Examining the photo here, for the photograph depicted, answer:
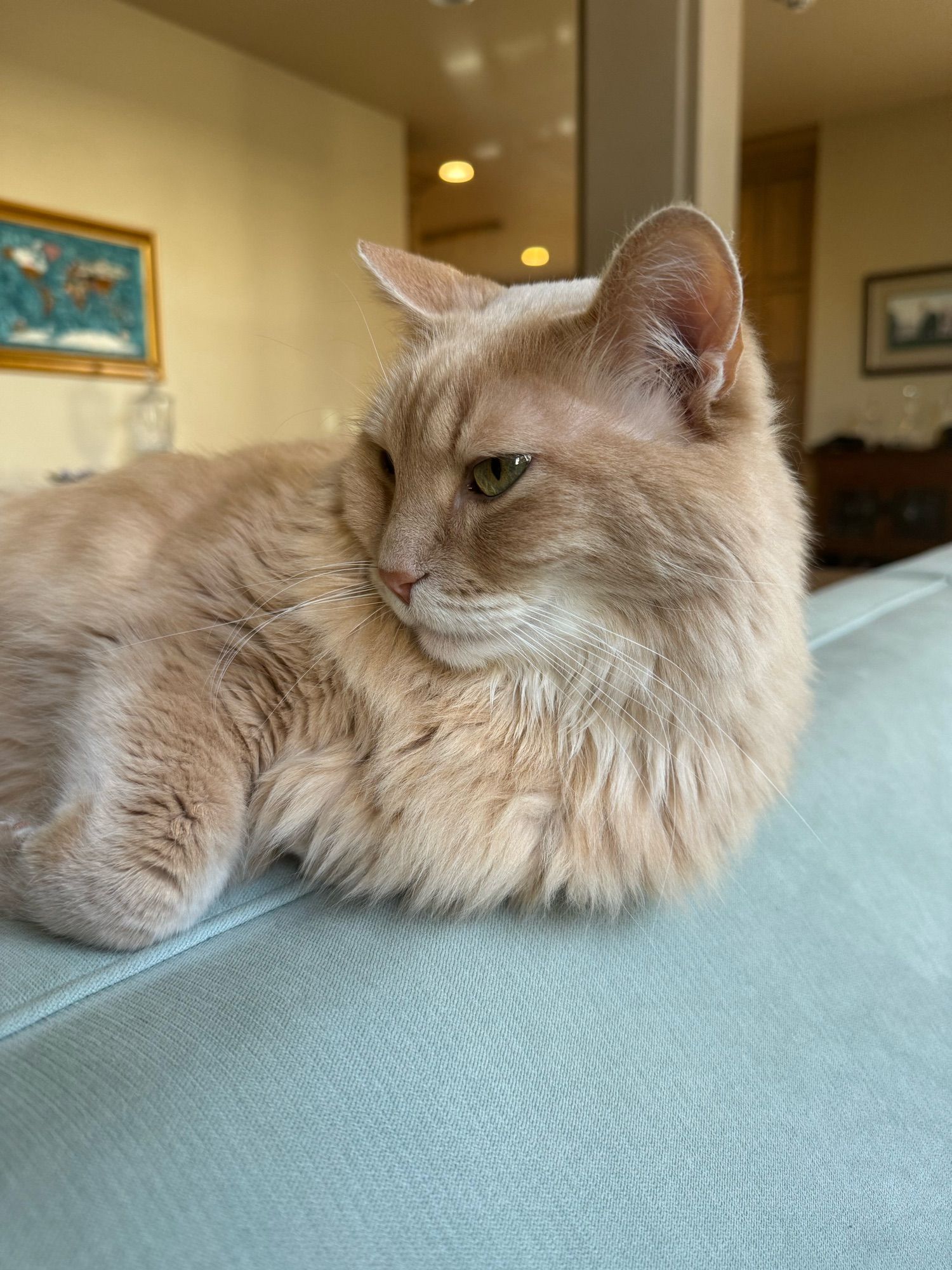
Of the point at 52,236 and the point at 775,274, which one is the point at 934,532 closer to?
the point at 775,274

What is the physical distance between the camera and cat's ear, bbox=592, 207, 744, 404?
2.11 ft

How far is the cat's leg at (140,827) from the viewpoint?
658 millimetres

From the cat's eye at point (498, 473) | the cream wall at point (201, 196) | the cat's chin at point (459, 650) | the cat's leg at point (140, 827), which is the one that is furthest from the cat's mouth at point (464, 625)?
the cream wall at point (201, 196)

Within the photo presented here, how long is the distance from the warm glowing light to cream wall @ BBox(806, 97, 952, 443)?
250 cm

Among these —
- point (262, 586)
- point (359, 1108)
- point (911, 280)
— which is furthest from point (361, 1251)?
point (911, 280)

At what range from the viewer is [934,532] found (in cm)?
560

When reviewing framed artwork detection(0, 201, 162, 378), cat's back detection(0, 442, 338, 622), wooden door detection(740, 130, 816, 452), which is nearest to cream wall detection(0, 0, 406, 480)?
framed artwork detection(0, 201, 162, 378)

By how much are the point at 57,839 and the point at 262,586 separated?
0.29m

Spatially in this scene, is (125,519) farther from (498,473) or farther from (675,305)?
(675,305)

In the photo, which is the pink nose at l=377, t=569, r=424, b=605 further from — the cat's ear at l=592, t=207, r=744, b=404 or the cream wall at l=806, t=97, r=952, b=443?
the cream wall at l=806, t=97, r=952, b=443

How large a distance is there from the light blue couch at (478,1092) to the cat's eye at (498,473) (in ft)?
1.21

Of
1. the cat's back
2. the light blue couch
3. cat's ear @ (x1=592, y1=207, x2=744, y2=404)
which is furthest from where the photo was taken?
the cat's back

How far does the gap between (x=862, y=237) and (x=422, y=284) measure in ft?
20.0

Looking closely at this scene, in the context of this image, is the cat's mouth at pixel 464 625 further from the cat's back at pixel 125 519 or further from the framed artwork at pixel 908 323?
the framed artwork at pixel 908 323
